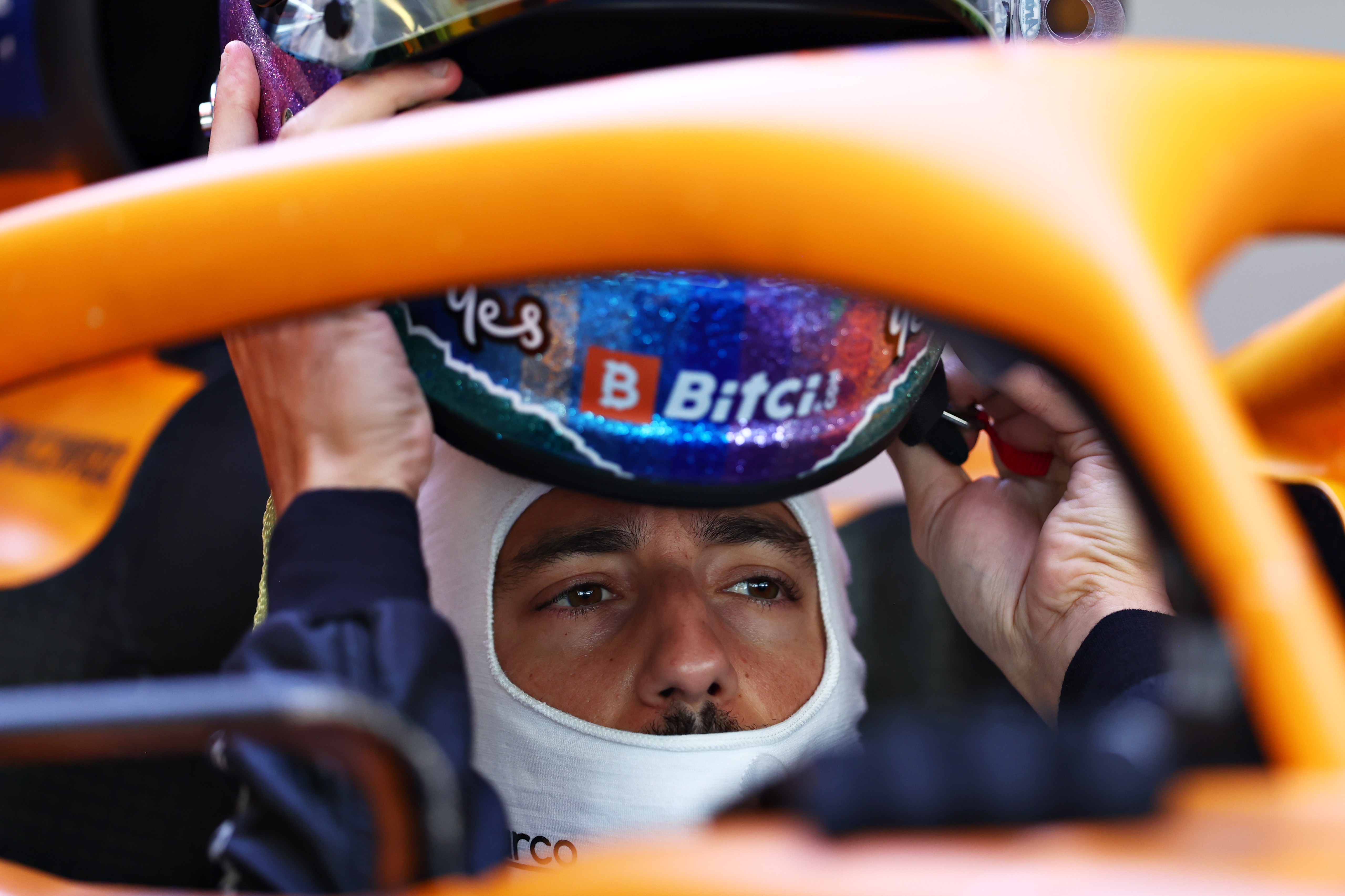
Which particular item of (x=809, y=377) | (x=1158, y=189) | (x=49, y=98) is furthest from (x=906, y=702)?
(x=49, y=98)

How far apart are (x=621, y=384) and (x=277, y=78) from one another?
1.23 feet

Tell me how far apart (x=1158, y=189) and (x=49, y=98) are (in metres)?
1.19

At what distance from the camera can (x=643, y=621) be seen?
0.86 metres

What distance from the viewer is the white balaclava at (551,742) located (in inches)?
32.3

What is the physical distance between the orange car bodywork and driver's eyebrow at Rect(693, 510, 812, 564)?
0.52 metres

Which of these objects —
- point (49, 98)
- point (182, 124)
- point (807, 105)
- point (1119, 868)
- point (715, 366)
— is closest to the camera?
point (1119, 868)

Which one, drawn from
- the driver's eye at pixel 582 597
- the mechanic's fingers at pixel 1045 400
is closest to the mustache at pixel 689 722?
the driver's eye at pixel 582 597

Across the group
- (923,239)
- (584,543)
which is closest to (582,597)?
(584,543)

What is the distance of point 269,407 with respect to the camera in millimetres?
707

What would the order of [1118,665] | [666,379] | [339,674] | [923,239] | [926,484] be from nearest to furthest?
[923,239] < [339,674] < [666,379] < [1118,665] < [926,484]

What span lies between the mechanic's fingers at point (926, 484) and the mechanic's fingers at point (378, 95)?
55 cm

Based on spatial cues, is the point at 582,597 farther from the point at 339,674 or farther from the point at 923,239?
the point at 923,239

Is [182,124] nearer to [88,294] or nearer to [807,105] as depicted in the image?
[88,294]

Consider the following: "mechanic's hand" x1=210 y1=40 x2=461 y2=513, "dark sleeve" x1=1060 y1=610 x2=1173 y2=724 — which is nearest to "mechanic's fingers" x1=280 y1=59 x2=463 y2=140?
"mechanic's hand" x1=210 y1=40 x2=461 y2=513
